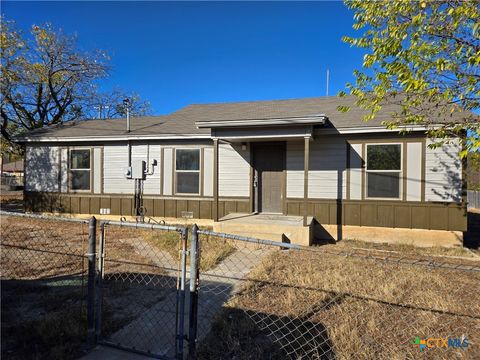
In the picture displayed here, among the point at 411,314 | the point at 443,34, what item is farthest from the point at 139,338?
the point at 443,34

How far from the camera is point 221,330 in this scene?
3354 mm

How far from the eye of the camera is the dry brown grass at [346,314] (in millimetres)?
3020

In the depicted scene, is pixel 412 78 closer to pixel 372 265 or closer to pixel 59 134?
pixel 372 265

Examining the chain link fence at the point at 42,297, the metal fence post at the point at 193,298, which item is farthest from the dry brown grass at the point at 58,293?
the metal fence post at the point at 193,298

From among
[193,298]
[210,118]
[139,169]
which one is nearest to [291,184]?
[210,118]

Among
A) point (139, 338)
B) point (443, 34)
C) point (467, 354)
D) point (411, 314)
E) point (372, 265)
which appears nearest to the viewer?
point (467, 354)

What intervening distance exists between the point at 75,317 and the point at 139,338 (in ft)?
2.77

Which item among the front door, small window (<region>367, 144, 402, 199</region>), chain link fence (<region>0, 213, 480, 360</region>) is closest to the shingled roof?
small window (<region>367, 144, 402, 199</region>)

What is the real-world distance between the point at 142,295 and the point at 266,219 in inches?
180

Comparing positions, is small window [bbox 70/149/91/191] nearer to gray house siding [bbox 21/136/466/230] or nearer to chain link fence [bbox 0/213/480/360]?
gray house siding [bbox 21/136/466/230]

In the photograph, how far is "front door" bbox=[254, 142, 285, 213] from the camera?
9500mm

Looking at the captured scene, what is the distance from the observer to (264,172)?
378 inches

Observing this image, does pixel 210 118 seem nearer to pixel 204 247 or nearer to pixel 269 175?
pixel 269 175

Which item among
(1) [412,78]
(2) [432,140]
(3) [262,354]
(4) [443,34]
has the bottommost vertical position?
(3) [262,354]
